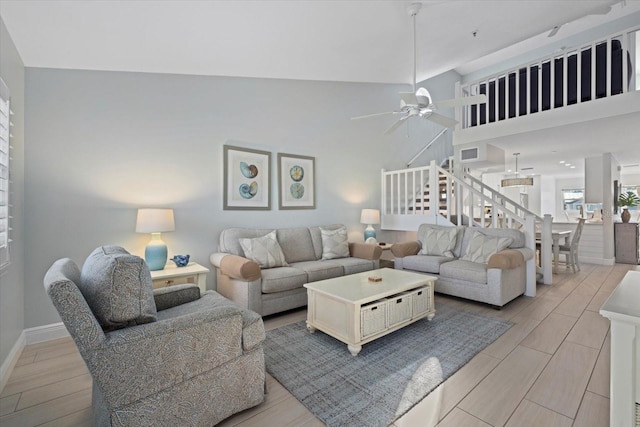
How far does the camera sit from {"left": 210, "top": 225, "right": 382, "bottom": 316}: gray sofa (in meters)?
3.02

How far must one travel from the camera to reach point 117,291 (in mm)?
1374

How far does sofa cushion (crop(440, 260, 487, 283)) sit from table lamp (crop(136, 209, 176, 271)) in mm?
3220

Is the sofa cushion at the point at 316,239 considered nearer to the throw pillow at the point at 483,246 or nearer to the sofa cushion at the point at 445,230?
the sofa cushion at the point at 445,230

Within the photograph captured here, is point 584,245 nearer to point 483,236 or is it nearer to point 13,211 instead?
point 483,236

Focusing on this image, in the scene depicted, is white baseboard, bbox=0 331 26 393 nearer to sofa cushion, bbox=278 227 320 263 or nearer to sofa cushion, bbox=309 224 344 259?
sofa cushion, bbox=278 227 320 263

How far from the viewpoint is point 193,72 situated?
336 cm

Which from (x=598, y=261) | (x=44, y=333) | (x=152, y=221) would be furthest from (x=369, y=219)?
(x=598, y=261)

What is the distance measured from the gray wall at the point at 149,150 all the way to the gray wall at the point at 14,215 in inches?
4.1

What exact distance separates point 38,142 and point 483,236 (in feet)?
16.2

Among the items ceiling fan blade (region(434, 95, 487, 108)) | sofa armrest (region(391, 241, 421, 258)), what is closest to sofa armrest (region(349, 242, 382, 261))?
sofa armrest (region(391, 241, 421, 258))

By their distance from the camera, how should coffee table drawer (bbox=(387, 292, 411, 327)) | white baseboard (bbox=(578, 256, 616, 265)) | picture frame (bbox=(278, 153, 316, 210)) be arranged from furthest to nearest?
white baseboard (bbox=(578, 256, 616, 265)), picture frame (bbox=(278, 153, 316, 210)), coffee table drawer (bbox=(387, 292, 411, 327))

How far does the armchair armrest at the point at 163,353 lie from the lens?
129 centimetres

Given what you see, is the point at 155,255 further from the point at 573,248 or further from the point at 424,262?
the point at 573,248

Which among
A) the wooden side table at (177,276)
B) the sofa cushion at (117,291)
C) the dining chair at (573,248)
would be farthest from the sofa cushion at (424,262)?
the sofa cushion at (117,291)
